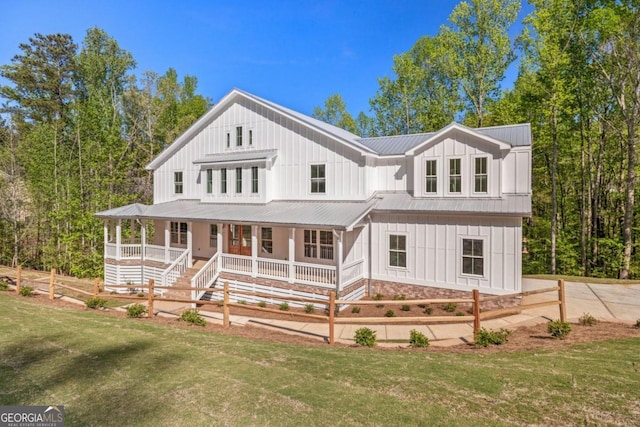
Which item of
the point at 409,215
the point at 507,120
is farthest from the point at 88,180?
the point at 507,120

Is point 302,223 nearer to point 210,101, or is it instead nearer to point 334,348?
point 334,348

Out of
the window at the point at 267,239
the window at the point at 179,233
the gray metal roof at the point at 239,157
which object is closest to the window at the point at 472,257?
the window at the point at 267,239

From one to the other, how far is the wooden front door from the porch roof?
1288 millimetres

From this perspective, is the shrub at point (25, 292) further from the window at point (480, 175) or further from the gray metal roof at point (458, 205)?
the window at point (480, 175)

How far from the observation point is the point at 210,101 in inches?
1757

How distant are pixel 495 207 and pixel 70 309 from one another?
54.9 feet

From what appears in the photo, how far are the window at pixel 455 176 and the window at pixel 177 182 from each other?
16538 millimetres

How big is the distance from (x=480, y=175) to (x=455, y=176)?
967 millimetres

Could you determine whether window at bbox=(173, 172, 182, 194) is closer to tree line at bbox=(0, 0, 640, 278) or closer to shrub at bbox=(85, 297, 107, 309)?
tree line at bbox=(0, 0, 640, 278)

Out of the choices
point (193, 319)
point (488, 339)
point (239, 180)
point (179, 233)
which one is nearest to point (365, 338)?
point (488, 339)

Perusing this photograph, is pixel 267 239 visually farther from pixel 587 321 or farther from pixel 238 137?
pixel 587 321

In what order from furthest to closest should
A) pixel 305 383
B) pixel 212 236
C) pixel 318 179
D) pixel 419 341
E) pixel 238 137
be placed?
pixel 212 236 < pixel 238 137 < pixel 318 179 < pixel 419 341 < pixel 305 383

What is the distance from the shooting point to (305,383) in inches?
222

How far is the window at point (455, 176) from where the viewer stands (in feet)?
45.3
